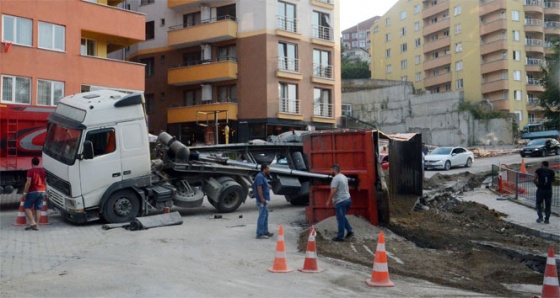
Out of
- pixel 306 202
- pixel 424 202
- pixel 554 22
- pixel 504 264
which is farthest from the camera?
pixel 554 22

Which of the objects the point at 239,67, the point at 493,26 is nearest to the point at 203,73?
the point at 239,67

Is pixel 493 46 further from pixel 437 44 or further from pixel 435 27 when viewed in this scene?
pixel 435 27

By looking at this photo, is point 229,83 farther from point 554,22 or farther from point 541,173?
point 554,22

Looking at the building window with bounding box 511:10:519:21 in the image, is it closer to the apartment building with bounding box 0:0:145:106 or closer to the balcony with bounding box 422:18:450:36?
the balcony with bounding box 422:18:450:36

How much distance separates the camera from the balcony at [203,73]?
3647 centimetres

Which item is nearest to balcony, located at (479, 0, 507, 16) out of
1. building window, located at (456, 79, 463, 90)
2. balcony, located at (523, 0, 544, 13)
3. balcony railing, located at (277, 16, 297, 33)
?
balcony, located at (523, 0, 544, 13)

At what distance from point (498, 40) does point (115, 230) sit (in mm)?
57113

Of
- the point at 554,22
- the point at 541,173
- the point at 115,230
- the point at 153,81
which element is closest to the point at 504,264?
the point at 541,173

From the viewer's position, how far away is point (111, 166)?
14.1 meters

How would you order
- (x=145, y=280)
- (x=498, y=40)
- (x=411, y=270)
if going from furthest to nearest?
(x=498, y=40), (x=411, y=270), (x=145, y=280)

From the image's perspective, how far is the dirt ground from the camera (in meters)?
9.03

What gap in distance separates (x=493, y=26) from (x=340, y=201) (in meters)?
56.5

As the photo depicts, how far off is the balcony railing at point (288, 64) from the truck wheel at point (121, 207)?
23.4 meters

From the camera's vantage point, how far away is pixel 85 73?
2642 centimetres
